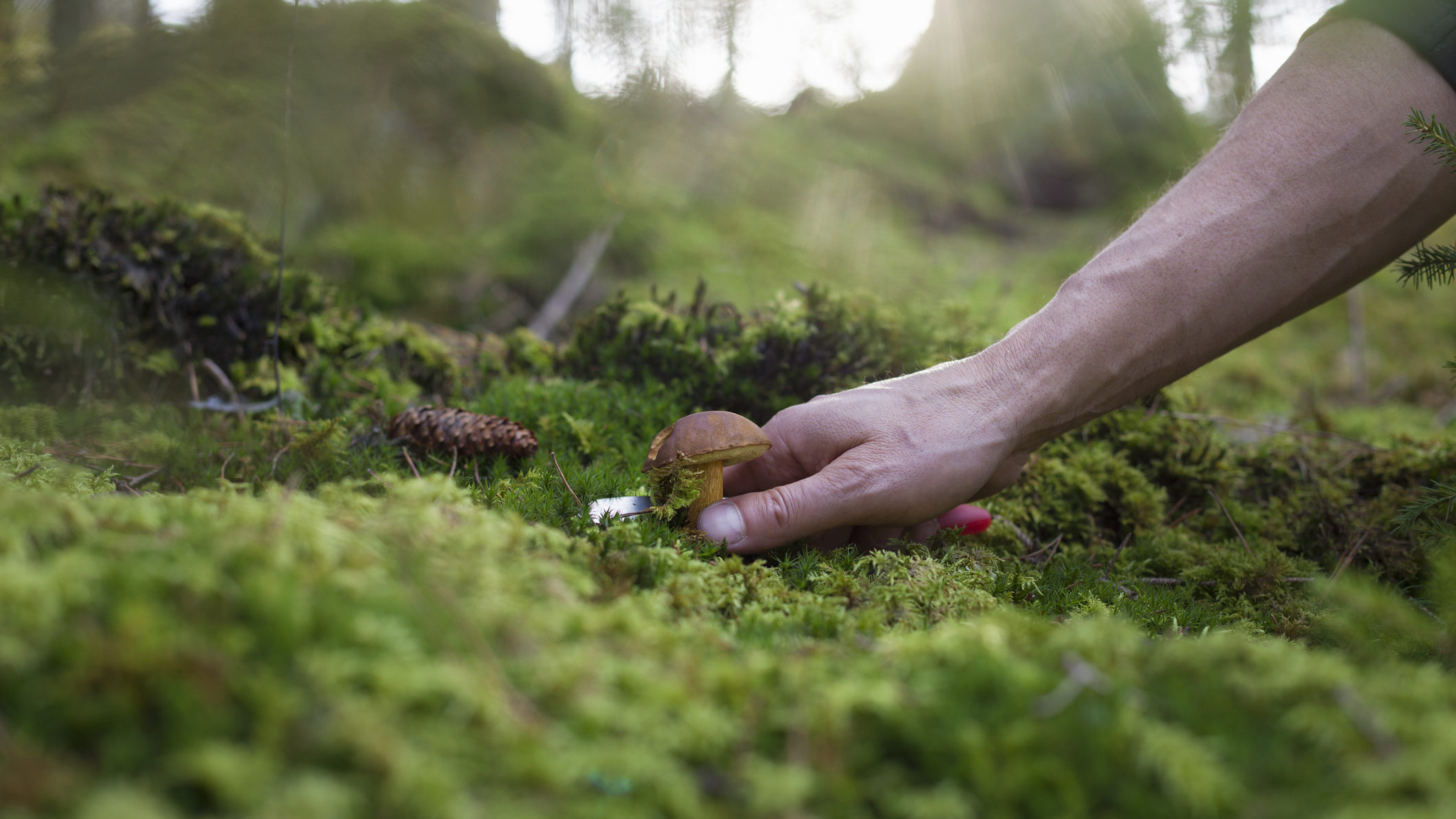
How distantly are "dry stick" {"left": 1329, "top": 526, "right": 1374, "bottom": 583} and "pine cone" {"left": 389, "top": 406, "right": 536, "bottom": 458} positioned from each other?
3097mm

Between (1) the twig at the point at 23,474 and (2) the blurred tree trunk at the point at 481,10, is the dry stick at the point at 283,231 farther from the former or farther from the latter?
(2) the blurred tree trunk at the point at 481,10

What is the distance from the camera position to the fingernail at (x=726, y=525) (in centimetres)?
226

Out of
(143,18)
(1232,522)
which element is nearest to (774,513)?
(1232,522)

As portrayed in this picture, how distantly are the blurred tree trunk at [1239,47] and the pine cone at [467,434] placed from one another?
6.36 meters

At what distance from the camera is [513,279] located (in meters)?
7.12

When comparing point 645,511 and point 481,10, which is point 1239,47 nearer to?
point 645,511

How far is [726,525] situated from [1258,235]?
204cm

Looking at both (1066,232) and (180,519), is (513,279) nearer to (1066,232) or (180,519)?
(180,519)

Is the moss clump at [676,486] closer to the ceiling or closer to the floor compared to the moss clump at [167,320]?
closer to the floor

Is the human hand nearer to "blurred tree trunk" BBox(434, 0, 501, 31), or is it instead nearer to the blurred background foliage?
the blurred background foliage

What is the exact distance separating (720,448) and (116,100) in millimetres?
5795

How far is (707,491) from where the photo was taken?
2367 mm

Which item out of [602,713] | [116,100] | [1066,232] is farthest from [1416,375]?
[116,100]

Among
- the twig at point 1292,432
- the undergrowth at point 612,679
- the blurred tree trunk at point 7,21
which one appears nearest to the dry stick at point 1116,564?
the undergrowth at point 612,679
